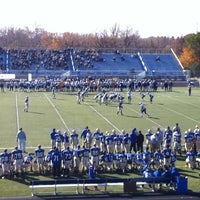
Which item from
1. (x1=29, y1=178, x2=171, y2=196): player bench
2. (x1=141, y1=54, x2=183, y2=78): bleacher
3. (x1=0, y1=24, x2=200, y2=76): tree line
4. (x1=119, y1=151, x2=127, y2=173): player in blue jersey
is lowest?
(x1=29, y1=178, x2=171, y2=196): player bench

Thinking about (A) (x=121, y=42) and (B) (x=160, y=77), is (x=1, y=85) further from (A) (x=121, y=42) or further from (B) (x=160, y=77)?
(A) (x=121, y=42)

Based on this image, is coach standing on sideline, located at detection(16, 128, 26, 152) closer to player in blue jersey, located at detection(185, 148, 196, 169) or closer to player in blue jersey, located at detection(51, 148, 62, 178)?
player in blue jersey, located at detection(51, 148, 62, 178)

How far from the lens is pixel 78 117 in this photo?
94.1 feet

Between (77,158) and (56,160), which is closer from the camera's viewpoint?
(56,160)

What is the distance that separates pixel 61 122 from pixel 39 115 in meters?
2.86

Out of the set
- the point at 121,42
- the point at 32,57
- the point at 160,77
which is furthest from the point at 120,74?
the point at 121,42

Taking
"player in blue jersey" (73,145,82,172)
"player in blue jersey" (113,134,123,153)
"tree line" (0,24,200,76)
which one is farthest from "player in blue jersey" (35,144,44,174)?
"tree line" (0,24,200,76)

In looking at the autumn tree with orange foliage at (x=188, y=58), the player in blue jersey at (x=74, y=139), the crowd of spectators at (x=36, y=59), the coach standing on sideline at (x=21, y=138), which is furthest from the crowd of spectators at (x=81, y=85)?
→ the autumn tree with orange foliage at (x=188, y=58)

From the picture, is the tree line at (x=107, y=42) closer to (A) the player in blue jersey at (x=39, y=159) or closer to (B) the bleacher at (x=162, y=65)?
(B) the bleacher at (x=162, y=65)

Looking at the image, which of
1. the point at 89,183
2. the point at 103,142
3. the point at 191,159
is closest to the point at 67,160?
the point at 89,183

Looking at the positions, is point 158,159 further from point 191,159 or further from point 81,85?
point 81,85

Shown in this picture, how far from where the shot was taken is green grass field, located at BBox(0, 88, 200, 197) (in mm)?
21281

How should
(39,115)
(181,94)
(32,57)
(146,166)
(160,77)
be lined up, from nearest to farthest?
(146,166) → (39,115) → (181,94) → (160,77) → (32,57)

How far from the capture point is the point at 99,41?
90812 mm
